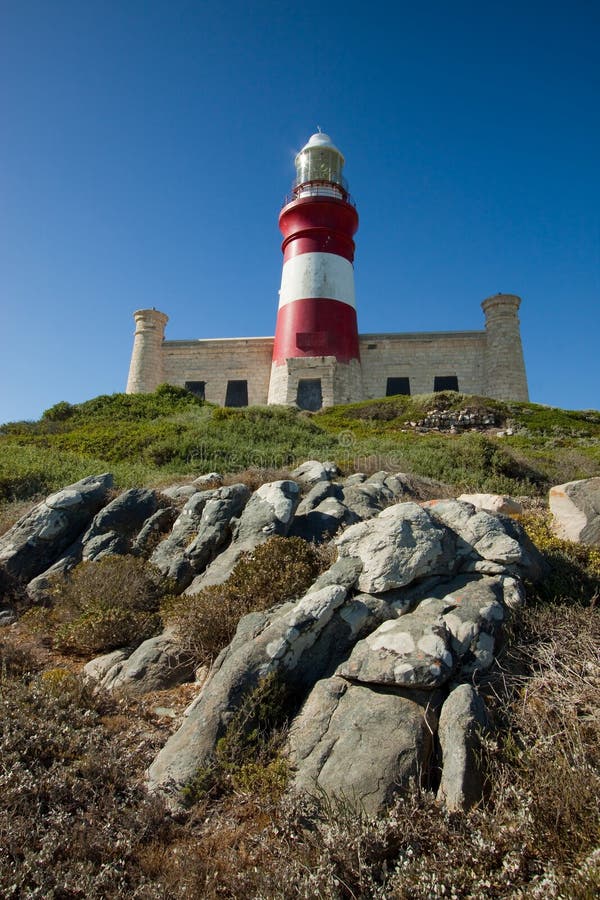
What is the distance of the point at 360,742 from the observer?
3.26 metres

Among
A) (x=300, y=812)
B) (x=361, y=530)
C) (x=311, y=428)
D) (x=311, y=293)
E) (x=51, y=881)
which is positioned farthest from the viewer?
(x=311, y=293)

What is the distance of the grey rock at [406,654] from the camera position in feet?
11.4

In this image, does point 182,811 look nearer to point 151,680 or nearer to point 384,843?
point 384,843

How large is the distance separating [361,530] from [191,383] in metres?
23.0

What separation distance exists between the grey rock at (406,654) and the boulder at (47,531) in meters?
5.05

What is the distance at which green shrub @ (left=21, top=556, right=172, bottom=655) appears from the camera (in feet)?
17.4

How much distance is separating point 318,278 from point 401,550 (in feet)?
71.8

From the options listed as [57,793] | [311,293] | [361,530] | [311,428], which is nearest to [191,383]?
[311,293]

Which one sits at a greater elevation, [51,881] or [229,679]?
[229,679]

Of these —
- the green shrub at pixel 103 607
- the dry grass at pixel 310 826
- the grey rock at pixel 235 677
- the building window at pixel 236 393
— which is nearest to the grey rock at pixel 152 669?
the green shrub at pixel 103 607

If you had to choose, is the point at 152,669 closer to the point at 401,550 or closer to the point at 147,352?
the point at 401,550

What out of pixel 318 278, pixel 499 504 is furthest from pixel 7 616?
pixel 318 278

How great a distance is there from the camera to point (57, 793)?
9.95ft

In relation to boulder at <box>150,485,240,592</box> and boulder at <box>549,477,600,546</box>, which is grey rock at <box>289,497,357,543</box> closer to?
boulder at <box>150,485,240,592</box>
